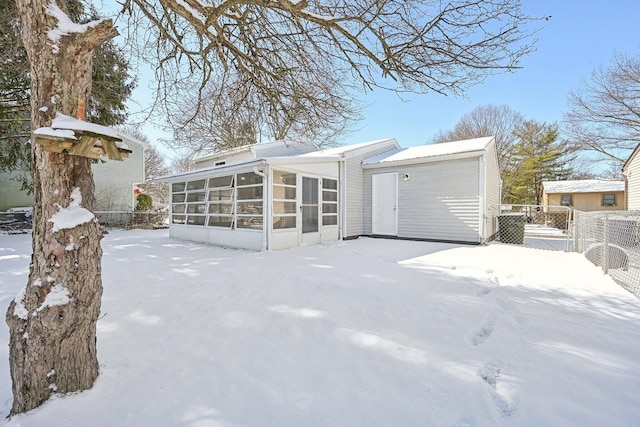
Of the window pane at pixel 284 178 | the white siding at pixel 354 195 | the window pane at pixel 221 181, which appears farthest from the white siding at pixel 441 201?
the window pane at pixel 221 181

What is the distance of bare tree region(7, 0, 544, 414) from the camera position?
6.22 feet

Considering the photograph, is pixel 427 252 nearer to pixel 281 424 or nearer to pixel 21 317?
pixel 281 424

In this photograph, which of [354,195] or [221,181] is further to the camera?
[354,195]

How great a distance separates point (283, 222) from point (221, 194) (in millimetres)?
2210

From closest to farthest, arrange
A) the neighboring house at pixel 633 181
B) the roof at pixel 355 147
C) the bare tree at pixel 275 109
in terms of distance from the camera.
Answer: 1. the bare tree at pixel 275 109
2. the roof at pixel 355 147
3. the neighboring house at pixel 633 181

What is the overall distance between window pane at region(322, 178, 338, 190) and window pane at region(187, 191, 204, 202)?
3.80m

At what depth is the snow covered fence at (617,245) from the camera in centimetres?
472

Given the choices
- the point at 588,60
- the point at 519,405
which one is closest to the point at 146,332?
the point at 519,405

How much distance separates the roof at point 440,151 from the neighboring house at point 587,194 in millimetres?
17138

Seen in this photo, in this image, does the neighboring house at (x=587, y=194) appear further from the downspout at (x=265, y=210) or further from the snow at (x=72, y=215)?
the snow at (x=72, y=215)

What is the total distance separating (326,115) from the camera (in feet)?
15.3

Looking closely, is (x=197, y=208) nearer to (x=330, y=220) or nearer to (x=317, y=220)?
(x=317, y=220)

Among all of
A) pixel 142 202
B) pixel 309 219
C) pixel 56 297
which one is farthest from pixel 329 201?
pixel 142 202

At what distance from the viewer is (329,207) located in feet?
30.1
